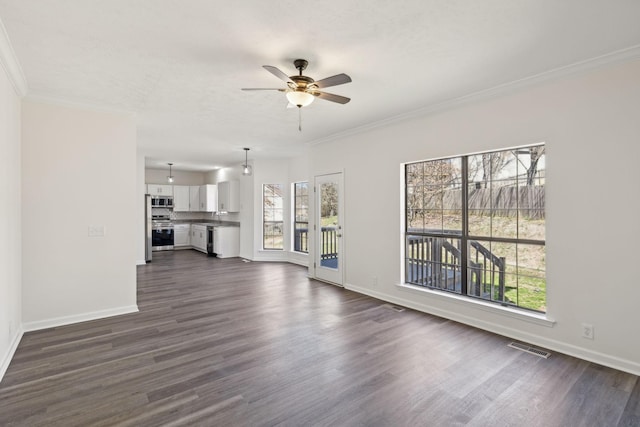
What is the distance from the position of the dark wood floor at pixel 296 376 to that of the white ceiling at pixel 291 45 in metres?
2.62

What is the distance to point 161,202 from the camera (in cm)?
994

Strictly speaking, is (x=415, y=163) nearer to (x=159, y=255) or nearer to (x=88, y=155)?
(x=88, y=155)

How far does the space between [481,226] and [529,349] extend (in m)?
1.37

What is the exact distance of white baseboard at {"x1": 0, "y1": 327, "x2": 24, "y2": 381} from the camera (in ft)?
8.72

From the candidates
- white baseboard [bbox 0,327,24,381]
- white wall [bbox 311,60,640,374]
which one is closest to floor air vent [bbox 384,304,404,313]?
white wall [bbox 311,60,640,374]

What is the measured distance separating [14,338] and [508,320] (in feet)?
16.3

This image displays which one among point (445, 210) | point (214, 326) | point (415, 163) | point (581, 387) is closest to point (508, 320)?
point (581, 387)

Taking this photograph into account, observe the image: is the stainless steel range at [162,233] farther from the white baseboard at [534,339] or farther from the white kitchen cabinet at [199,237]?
the white baseboard at [534,339]

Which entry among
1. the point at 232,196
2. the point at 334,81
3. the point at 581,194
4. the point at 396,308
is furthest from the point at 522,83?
the point at 232,196

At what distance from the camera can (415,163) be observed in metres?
4.50

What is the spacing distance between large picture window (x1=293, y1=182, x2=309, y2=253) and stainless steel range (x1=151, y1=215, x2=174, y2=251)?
4428mm

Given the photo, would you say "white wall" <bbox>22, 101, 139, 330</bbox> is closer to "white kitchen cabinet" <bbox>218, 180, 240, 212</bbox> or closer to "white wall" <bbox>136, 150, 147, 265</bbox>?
"white wall" <bbox>136, 150, 147, 265</bbox>

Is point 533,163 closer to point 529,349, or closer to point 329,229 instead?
point 529,349

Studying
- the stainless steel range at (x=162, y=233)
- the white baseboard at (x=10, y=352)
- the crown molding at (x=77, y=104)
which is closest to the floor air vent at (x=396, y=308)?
the white baseboard at (x=10, y=352)
